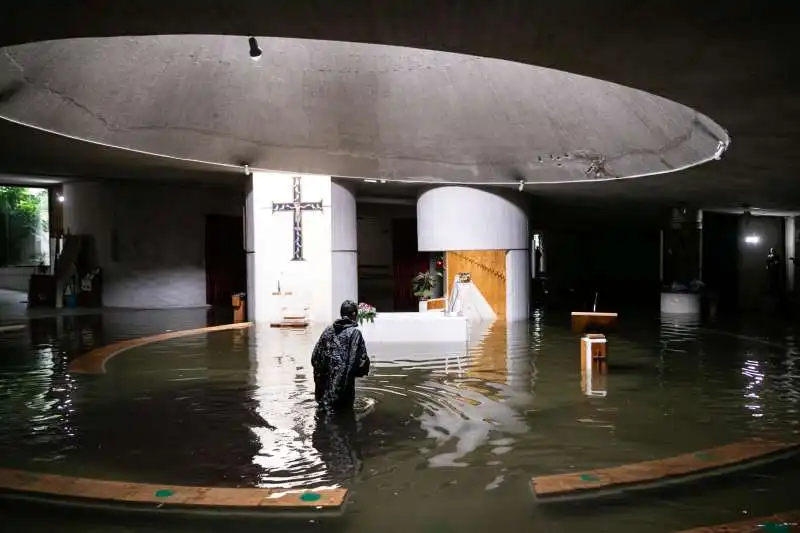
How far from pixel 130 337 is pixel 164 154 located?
4209 millimetres

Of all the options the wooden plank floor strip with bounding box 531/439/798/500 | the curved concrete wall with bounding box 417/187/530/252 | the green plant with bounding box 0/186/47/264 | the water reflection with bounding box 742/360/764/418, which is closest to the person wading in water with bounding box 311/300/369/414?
the wooden plank floor strip with bounding box 531/439/798/500

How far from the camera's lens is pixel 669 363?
461 inches

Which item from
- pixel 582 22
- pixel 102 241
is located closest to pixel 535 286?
pixel 102 241

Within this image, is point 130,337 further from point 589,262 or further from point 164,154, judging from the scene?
point 589,262

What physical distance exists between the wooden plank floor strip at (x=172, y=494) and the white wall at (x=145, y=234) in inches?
721

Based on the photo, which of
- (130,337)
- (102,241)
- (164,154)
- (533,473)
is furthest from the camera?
(102,241)

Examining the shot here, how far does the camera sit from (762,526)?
468cm

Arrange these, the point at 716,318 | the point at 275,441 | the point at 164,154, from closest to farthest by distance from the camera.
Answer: the point at 275,441
the point at 164,154
the point at 716,318

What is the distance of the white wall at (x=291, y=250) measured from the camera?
18.4 m

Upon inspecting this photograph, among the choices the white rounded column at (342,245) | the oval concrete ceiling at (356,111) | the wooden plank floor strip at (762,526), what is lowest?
the wooden plank floor strip at (762,526)

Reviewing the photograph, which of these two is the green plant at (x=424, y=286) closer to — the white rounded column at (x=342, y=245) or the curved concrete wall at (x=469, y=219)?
the curved concrete wall at (x=469, y=219)

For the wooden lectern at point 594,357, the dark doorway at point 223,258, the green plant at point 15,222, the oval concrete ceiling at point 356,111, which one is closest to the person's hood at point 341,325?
the wooden lectern at point 594,357

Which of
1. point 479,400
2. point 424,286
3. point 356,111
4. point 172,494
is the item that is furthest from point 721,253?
point 172,494

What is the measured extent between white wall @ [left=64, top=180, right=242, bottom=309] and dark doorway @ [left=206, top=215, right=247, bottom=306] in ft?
1.13
